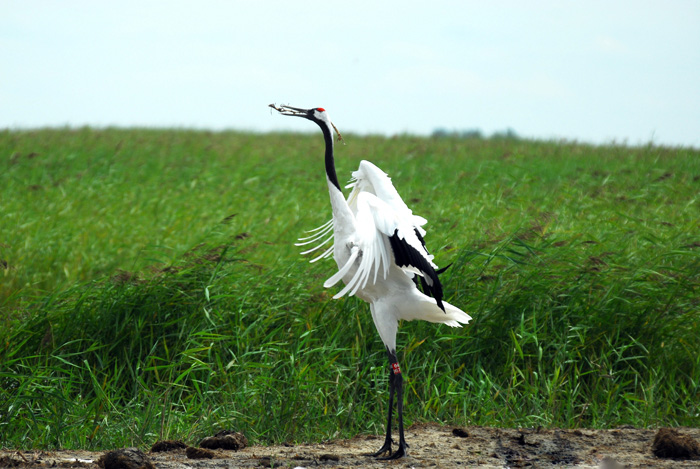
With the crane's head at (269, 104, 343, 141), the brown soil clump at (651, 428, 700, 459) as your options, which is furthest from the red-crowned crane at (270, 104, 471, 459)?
the brown soil clump at (651, 428, 700, 459)

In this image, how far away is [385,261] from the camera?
13.8 feet

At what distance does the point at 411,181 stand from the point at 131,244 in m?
6.29

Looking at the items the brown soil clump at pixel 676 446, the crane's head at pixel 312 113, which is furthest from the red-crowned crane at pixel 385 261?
the brown soil clump at pixel 676 446

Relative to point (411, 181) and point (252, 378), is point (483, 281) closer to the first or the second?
point (252, 378)

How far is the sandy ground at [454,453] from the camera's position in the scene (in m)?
3.88

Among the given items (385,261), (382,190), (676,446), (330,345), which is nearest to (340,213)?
(385,261)

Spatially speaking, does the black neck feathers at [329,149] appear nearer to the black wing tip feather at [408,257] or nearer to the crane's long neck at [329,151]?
the crane's long neck at [329,151]

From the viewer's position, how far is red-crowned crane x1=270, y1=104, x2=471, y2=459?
4141 mm

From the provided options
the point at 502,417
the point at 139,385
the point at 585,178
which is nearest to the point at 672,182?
the point at 585,178

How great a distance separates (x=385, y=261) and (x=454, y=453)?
129cm

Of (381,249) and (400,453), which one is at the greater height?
(381,249)

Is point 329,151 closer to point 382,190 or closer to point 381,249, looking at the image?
point 382,190

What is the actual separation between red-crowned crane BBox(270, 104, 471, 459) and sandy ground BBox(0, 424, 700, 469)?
24 centimetres

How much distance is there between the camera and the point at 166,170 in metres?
16.1
